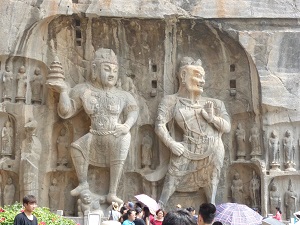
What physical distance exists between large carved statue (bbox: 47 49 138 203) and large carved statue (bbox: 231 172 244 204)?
263 centimetres

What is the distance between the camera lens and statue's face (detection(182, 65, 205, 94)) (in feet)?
51.0

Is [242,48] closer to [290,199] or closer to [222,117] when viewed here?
[222,117]

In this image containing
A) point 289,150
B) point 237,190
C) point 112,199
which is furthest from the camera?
point 237,190

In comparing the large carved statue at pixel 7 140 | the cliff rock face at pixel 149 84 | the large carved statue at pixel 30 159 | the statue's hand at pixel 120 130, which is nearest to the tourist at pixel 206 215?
the statue's hand at pixel 120 130

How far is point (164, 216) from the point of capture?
→ 6816mm

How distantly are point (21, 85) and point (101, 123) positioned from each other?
1.91 metres

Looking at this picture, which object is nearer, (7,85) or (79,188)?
(79,188)

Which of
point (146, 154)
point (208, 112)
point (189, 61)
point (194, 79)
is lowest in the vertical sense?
point (146, 154)

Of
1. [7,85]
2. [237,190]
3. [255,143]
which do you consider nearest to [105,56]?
[7,85]

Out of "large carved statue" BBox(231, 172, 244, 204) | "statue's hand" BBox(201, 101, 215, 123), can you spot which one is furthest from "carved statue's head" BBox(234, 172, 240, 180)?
"statue's hand" BBox(201, 101, 215, 123)

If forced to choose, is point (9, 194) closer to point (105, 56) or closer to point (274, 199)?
point (105, 56)

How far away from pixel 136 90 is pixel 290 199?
4156mm

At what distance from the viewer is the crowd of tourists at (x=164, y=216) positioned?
217 inches

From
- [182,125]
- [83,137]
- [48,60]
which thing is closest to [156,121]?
[182,125]
